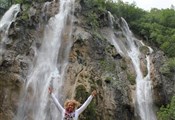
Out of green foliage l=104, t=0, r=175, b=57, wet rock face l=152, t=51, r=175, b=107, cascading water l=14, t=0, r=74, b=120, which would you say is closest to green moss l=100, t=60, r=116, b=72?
cascading water l=14, t=0, r=74, b=120

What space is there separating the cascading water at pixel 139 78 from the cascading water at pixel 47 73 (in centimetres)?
433

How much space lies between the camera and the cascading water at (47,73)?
A: 55.7 ft

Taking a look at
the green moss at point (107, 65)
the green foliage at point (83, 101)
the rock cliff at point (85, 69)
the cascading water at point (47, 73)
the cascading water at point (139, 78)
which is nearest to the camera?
the green foliage at point (83, 101)

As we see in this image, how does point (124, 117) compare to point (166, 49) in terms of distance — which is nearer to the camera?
point (124, 117)

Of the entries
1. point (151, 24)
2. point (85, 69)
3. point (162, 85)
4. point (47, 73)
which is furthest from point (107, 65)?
point (151, 24)

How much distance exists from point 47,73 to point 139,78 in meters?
6.18

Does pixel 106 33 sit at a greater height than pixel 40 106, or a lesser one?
greater

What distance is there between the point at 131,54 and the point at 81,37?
16.6 ft

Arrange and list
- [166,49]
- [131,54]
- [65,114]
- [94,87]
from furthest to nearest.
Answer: [166,49], [131,54], [94,87], [65,114]

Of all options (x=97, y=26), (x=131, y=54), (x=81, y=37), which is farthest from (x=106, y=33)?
(x=81, y=37)

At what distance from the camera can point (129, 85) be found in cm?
2023

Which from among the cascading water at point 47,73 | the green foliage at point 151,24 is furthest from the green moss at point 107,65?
the green foliage at point 151,24

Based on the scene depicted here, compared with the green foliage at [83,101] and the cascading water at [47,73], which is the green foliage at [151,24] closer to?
the cascading water at [47,73]

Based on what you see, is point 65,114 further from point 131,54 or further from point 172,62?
point 131,54
